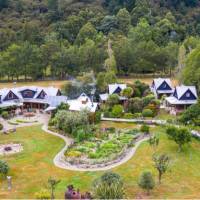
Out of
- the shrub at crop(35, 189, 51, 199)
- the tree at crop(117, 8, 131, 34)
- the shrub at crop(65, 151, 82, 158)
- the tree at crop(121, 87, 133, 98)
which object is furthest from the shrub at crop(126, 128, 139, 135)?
the tree at crop(117, 8, 131, 34)

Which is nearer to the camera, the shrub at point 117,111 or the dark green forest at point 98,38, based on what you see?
the shrub at point 117,111

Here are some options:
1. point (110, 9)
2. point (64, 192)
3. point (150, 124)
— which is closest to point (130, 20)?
point (110, 9)

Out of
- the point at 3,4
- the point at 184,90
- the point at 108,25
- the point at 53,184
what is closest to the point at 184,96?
the point at 184,90

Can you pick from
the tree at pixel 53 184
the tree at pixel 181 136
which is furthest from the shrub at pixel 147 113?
the tree at pixel 53 184

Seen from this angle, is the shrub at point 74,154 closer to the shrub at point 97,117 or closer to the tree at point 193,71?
the shrub at point 97,117

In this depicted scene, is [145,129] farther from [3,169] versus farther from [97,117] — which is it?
[3,169]

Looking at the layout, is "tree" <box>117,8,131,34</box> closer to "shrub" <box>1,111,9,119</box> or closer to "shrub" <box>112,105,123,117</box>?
"shrub" <box>112,105,123,117</box>

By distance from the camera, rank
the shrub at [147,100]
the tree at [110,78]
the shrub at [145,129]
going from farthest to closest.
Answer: the tree at [110,78], the shrub at [147,100], the shrub at [145,129]

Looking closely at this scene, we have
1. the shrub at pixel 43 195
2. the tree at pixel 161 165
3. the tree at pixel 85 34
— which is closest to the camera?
the shrub at pixel 43 195
